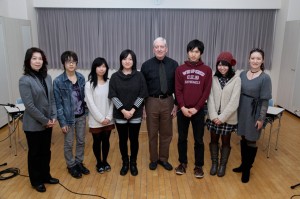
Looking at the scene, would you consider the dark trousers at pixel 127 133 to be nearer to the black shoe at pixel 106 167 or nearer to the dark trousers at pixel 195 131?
the black shoe at pixel 106 167

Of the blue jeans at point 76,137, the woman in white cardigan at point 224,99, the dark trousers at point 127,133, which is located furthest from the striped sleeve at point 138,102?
the woman in white cardigan at point 224,99

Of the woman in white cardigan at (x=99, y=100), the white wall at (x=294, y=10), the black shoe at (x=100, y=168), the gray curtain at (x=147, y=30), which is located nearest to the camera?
the woman in white cardigan at (x=99, y=100)

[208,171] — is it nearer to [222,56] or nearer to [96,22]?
[222,56]

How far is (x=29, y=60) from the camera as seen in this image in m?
2.30

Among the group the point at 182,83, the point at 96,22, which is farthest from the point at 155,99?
the point at 96,22

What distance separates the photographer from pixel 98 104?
2.70m

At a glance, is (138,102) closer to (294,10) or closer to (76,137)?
(76,137)

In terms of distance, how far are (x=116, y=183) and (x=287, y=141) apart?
109 inches

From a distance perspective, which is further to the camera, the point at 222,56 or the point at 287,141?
the point at 287,141

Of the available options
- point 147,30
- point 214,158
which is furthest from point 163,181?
point 147,30

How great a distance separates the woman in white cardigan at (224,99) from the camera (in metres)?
2.58

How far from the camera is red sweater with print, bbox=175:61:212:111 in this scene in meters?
2.66

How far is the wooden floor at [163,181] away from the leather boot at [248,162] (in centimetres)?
7

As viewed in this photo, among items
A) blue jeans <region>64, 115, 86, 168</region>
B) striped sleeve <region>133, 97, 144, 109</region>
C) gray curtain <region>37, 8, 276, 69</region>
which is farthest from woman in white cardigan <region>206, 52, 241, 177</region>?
gray curtain <region>37, 8, 276, 69</region>
